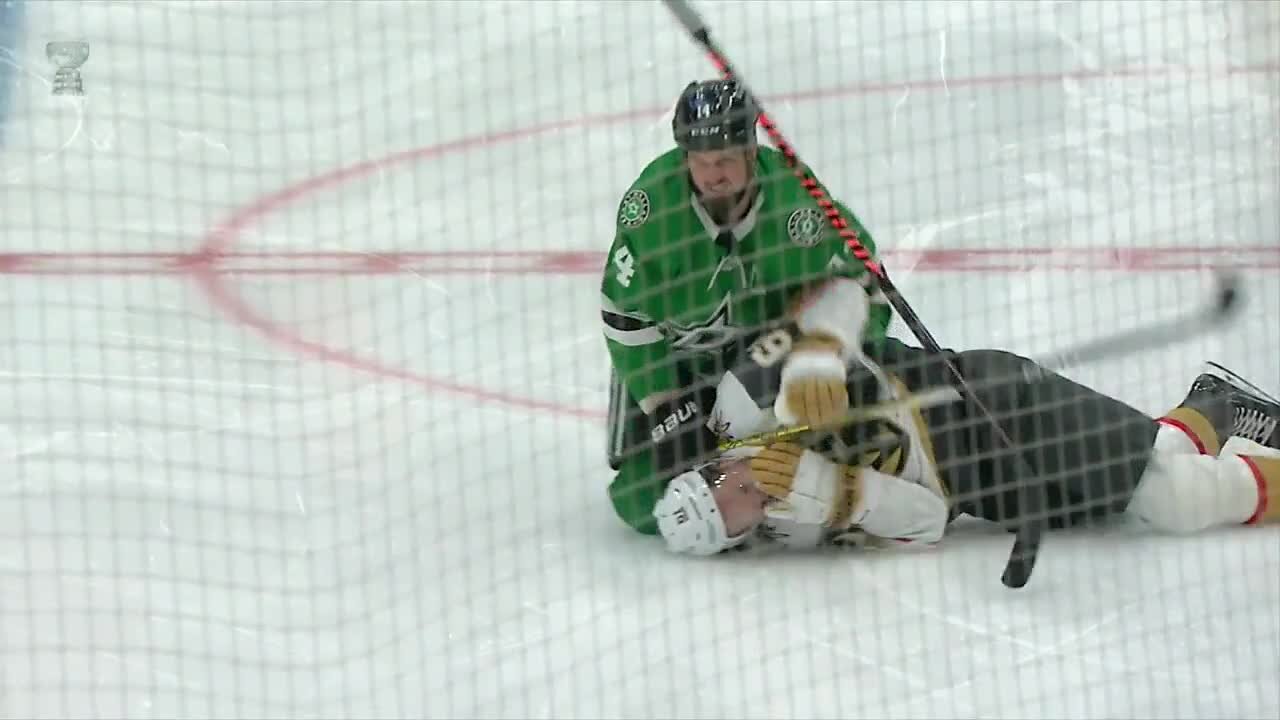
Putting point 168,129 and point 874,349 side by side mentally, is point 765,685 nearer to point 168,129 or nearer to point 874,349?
point 874,349

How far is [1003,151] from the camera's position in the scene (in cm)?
343

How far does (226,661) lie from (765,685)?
654 mm

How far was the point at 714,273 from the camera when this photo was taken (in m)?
2.14

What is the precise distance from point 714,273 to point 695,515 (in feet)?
1.06

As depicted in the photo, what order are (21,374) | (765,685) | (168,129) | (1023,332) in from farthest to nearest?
(168,129) → (1023,332) → (21,374) → (765,685)

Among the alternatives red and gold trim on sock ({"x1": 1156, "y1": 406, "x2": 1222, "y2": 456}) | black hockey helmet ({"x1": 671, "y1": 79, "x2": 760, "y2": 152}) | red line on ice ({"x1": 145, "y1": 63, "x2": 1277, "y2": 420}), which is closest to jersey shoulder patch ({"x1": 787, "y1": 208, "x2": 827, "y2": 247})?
black hockey helmet ({"x1": 671, "y1": 79, "x2": 760, "y2": 152})

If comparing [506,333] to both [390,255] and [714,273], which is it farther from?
[714,273]

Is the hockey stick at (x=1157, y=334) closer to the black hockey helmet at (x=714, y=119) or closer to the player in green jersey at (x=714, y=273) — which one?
the player in green jersey at (x=714, y=273)

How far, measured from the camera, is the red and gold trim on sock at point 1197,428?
7.65 feet

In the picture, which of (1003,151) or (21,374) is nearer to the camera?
(21,374)

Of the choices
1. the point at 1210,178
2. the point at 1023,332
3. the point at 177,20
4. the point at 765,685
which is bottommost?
the point at 765,685

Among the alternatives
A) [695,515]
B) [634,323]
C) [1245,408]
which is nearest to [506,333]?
[634,323]

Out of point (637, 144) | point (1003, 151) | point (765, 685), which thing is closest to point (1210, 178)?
point (1003, 151)

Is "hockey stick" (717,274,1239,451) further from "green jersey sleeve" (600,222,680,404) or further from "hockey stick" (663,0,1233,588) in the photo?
"green jersey sleeve" (600,222,680,404)
